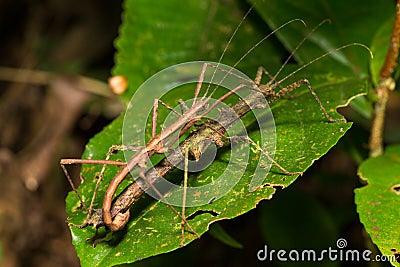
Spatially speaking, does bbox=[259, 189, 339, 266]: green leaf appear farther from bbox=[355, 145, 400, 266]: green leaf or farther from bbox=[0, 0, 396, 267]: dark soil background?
bbox=[355, 145, 400, 266]: green leaf

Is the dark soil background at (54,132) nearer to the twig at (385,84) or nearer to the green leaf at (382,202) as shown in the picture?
the twig at (385,84)

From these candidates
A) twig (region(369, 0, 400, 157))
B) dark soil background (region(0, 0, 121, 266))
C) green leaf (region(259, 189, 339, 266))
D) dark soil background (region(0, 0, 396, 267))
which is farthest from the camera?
dark soil background (region(0, 0, 121, 266))

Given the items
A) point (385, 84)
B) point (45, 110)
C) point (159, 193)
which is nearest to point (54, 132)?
point (45, 110)

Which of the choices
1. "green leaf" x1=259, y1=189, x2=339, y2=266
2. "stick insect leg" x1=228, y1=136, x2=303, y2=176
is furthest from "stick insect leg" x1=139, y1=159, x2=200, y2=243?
"green leaf" x1=259, y1=189, x2=339, y2=266

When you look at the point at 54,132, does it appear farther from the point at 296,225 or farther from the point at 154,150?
the point at 154,150

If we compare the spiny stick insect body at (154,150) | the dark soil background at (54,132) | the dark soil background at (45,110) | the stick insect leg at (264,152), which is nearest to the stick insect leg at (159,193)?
the spiny stick insect body at (154,150)
